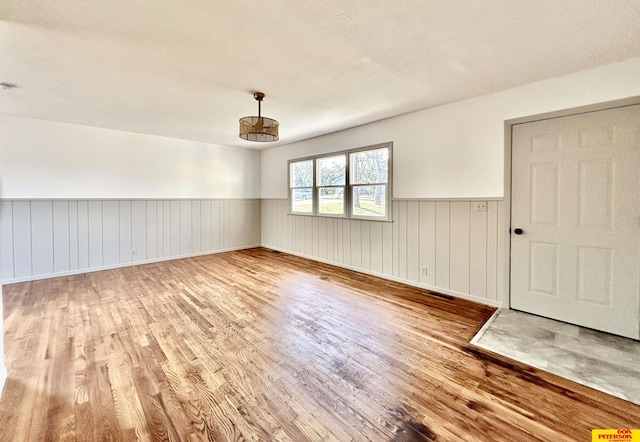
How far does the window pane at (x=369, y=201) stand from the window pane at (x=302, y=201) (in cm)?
124

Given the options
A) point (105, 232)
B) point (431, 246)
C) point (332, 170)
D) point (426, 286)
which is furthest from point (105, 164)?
point (426, 286)

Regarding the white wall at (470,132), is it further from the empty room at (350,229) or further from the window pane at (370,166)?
the window pane at (370,166)

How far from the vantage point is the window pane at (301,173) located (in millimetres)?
5648

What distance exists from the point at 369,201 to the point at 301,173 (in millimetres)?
2015

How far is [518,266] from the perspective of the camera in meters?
3.06

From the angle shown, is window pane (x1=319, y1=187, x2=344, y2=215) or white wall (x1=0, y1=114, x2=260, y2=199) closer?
white wall (x1=0, y1=114, x2=260, y2=199)

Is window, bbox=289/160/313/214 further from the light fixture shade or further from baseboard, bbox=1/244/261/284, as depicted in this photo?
the light fixture shade

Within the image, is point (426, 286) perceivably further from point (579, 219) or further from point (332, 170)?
point (332, 170)

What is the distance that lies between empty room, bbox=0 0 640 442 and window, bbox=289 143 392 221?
0.15 ft

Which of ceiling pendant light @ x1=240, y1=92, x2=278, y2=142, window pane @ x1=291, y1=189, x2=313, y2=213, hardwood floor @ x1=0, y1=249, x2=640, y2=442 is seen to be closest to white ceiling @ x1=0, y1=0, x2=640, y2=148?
ceiling pendant light @ x1=240, y1=92, x2=278, y2=142

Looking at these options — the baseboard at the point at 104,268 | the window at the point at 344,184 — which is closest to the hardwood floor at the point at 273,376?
the baseboard at the point at 104,268

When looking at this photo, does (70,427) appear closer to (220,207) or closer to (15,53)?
(15,53)

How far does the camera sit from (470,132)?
329cm

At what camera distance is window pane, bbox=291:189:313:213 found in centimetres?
568
